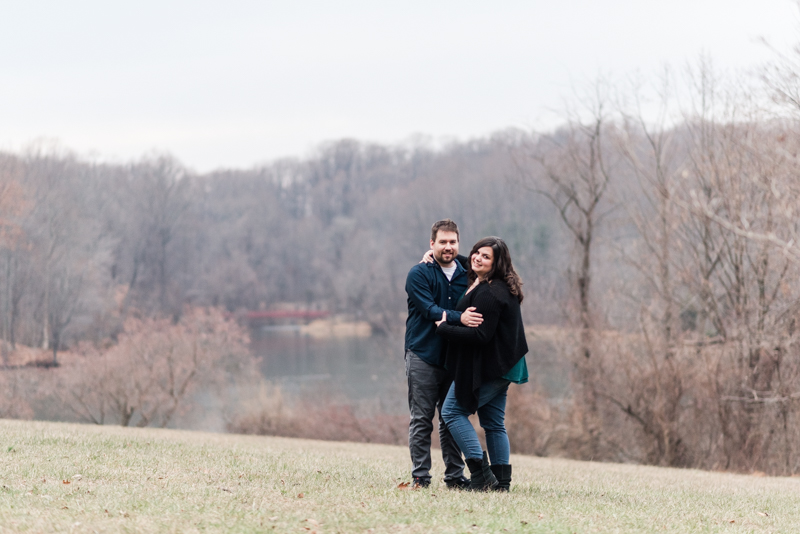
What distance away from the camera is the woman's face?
6.23m

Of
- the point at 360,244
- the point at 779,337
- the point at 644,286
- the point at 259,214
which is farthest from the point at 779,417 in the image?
the point at 259,214

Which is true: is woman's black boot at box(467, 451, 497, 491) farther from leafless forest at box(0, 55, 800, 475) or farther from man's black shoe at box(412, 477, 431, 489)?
leafless forest at box(0, 55, 800, 475)

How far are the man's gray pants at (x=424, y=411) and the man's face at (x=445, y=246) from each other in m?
0.89

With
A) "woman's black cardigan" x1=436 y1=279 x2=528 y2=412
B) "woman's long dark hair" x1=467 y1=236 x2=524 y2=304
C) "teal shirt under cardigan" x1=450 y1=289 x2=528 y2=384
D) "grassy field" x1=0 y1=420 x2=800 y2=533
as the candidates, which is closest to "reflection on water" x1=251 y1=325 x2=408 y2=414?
"grassy field" x1=0 y1=420 x2=800 y2=533

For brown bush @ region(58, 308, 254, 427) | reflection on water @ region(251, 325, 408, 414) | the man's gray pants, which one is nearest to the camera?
the man's gray pants

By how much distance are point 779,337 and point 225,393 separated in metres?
20.6

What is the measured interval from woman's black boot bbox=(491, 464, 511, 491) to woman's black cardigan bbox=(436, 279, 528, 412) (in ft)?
2.08

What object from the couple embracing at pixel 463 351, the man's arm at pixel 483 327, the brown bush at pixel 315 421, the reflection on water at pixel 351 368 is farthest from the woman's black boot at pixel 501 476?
the brown bush at pixel 315 421

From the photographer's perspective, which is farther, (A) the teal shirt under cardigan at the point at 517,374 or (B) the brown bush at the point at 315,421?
(B) the brown bush at the point at 315,421

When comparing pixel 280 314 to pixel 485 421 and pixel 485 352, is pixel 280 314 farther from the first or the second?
pixel 485 352

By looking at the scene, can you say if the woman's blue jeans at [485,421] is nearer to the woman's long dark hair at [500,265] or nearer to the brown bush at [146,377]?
the woman's long dark hair at [500,265]

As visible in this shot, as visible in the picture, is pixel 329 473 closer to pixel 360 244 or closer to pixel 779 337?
pixel 779 337

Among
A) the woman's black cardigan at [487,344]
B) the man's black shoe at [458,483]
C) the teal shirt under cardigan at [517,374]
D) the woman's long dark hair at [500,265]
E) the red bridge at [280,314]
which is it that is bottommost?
the red bridge at [280,314]

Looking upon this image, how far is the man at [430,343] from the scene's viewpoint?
6.32 m
